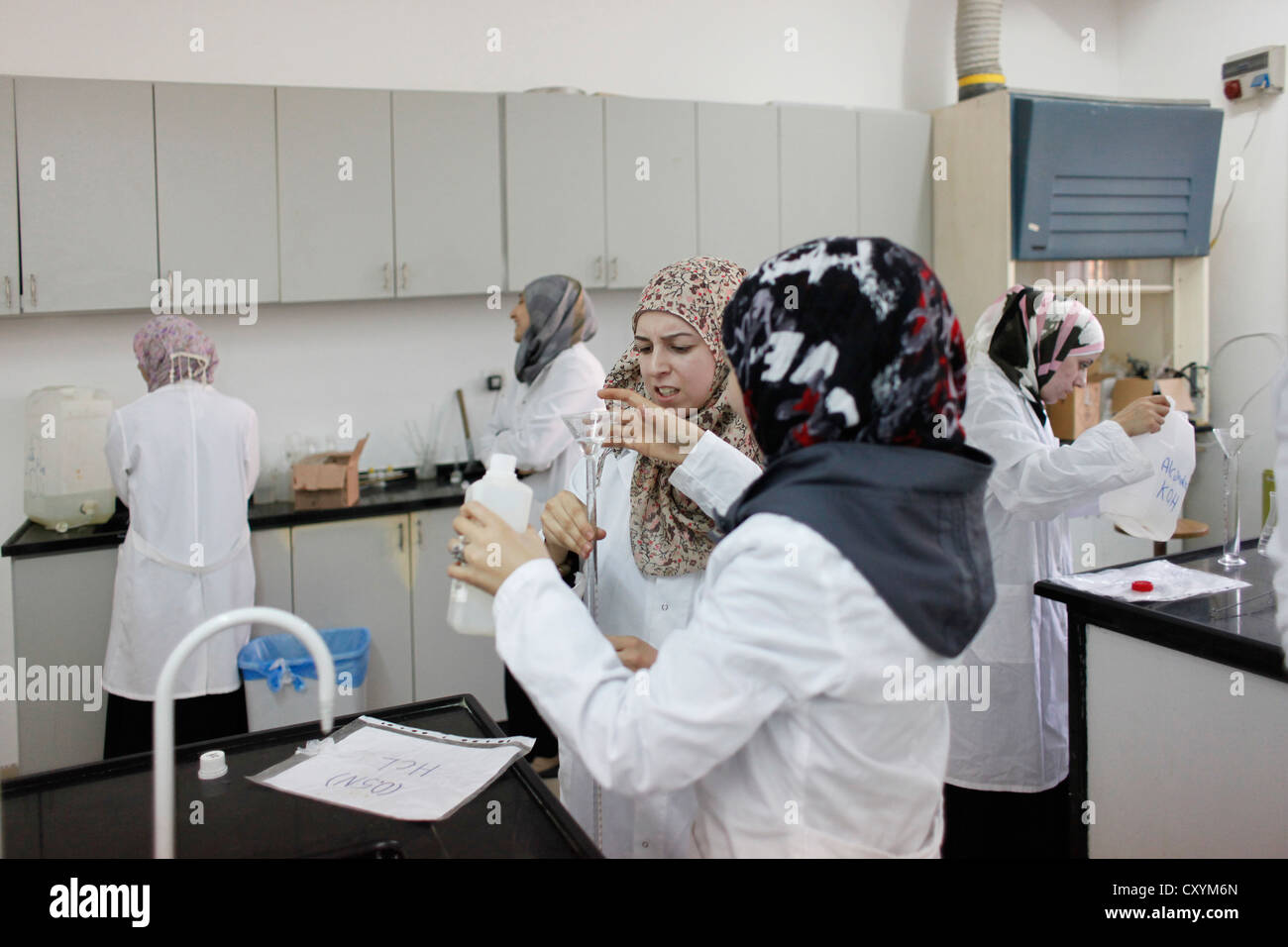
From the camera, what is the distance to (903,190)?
419 centimetres

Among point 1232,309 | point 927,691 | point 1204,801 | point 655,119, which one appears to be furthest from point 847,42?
point 927,691

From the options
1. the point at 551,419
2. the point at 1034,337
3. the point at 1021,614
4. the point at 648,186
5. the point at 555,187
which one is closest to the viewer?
the point at 1021,614

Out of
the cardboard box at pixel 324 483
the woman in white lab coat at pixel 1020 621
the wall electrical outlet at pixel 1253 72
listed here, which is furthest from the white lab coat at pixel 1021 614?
the wall electrical outlet at pixel 1253 72

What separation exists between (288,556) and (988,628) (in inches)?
84.7

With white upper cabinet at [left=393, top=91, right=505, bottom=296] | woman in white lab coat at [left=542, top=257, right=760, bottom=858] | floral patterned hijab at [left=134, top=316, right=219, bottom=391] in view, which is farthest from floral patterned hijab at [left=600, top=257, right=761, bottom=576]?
white upper cabinet at [left=393, top=91, right=505, bottom=296]

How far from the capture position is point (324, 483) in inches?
132

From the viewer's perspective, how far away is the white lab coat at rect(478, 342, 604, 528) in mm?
3326

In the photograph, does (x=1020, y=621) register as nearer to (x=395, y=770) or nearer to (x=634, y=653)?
(x=634, y=653)

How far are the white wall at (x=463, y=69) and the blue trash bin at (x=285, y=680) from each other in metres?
0.95

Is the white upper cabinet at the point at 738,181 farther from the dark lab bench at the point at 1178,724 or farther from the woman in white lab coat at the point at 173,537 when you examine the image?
the dark lab bench at the point at 1178,724

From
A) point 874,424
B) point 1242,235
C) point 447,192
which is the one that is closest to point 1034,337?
point 874,424

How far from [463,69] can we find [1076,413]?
9.02ft

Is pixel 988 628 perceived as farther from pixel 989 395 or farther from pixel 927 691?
pixel 927 691
